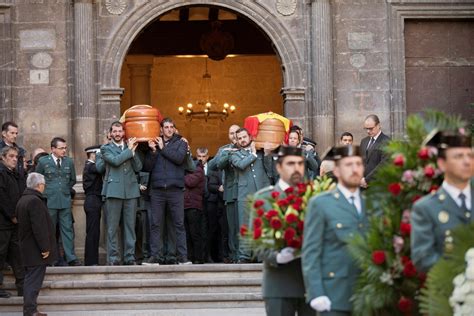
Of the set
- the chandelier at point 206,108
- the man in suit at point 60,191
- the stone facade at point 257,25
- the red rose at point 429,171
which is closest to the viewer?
the red rose at point 429,171

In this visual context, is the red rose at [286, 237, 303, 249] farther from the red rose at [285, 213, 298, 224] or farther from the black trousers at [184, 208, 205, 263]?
the black trousers at [184, 208, 205, 263]

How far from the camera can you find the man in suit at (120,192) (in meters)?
16.6

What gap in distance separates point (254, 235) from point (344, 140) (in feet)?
26.3

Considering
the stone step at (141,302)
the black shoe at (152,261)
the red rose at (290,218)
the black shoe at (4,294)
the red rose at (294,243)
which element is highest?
the red rose at (290,218)

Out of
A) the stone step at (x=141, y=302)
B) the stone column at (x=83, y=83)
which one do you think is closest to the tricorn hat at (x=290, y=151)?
the stone step at (x=141, y=302)

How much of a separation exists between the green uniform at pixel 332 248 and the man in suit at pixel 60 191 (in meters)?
8.61

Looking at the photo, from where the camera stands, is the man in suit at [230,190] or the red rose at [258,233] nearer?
the red rose at [258,233]

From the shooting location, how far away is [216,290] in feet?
52.4

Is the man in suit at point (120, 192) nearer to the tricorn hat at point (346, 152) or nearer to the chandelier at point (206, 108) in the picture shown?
the tricorn hat at point (346, 152)

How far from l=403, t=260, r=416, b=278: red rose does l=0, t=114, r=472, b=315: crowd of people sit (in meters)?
5.67

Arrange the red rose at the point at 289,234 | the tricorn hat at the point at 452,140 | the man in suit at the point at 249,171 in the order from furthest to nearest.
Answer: the man in suit at the point at 249,171, the red rose at the point at 289,234, the tricorn hat at the point at 452,140

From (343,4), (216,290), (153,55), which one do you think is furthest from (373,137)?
(153,55)

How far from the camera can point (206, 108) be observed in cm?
2967

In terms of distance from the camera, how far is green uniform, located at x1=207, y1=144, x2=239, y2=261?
1706 centimetres
